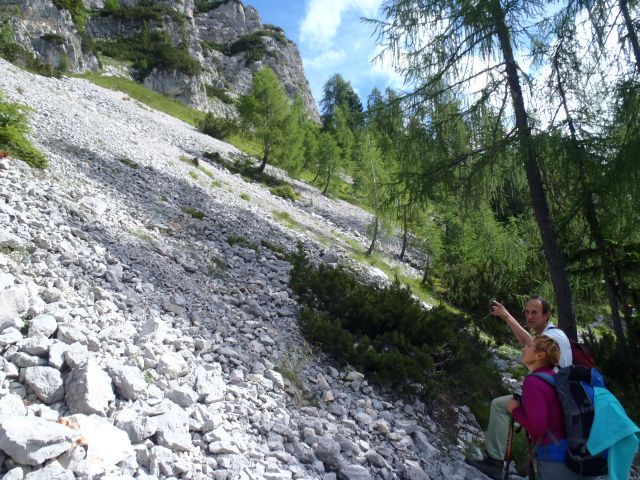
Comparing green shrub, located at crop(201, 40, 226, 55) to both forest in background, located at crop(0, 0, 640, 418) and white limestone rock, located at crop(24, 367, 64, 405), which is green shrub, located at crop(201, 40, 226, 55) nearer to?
forest in background, located at crop(0, 0, 640, 418)

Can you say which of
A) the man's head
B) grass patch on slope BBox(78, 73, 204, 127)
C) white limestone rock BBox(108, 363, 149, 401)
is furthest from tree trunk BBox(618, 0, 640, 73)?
grass patch on slope BBox(78, 73, 204, 127)

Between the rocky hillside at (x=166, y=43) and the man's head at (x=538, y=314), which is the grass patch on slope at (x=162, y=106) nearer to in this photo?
the rocky hillside at (x=166, y=43)

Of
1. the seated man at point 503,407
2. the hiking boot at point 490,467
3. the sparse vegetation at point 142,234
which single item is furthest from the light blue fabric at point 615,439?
the sparse vegetation at point 142,234

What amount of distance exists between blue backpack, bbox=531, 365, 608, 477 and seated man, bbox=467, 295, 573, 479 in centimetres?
122

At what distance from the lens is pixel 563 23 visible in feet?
23.6

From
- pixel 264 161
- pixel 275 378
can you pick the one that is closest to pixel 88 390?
pixel 275 378

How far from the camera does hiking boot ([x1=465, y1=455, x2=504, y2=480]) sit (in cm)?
491

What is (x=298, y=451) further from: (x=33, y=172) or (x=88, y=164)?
(x=88, y=164)

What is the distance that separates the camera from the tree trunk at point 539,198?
7.23 m

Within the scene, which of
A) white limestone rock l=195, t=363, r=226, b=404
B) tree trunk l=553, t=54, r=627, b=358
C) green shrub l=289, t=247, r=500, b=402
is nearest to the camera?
white limestone rock l=195, t=363, r=226, b=404

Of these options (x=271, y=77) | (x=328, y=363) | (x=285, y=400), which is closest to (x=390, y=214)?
(x=328, y=363)

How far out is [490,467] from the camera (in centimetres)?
496

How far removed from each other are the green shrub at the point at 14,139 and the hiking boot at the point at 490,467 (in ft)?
30.9

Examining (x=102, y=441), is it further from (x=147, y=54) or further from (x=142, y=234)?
(x=147, y=54)
